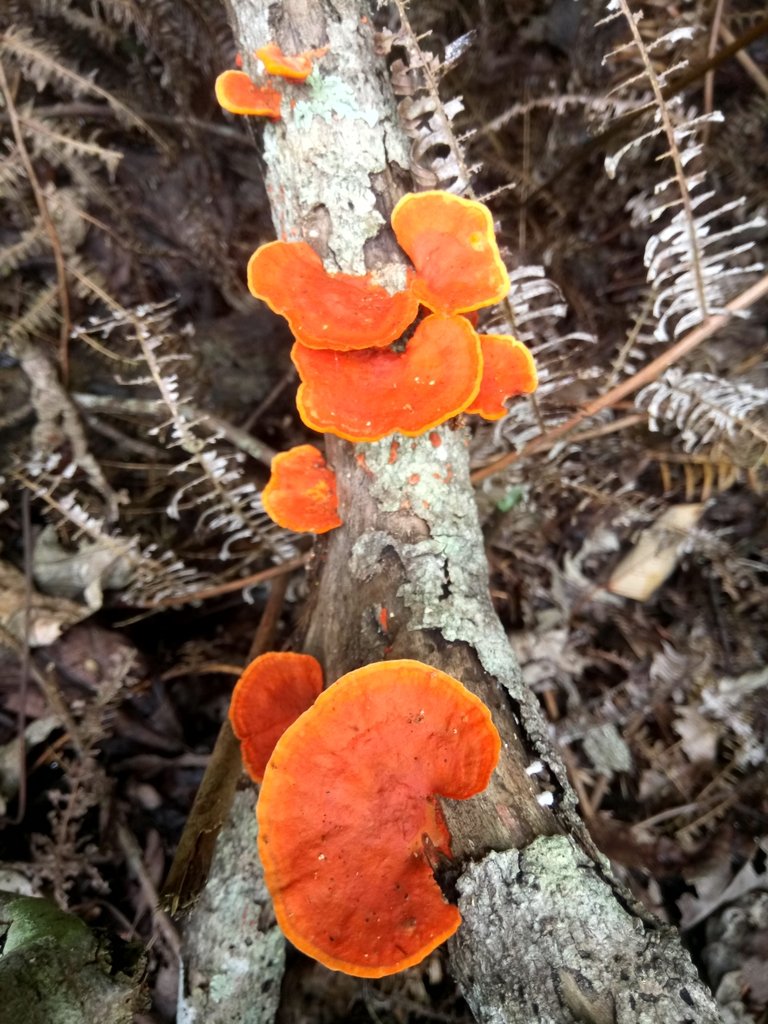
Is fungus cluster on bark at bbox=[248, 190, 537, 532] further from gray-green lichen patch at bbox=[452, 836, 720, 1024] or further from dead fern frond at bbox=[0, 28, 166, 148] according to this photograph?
dead fern frond at bbox=[0, 28, 166, 148]

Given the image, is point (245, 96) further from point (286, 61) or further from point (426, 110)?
point (426, 110)

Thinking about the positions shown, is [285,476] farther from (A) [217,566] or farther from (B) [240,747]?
(A) [217,566]

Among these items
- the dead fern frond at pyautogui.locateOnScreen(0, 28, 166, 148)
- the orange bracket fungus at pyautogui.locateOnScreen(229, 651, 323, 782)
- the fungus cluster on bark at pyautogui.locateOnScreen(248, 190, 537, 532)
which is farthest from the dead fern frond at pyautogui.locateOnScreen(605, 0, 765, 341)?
the dead fern frond at pyautogui.locateOnScreen(0, 28, 166, 148)

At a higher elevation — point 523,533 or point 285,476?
point 285,476

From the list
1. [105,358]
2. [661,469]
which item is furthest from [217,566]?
[661,469]

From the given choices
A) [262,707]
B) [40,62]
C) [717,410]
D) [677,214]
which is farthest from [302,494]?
[40,62]

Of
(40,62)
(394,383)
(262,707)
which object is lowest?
(262,707)

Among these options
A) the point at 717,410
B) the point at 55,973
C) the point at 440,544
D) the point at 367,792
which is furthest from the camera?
the point at 717,410
